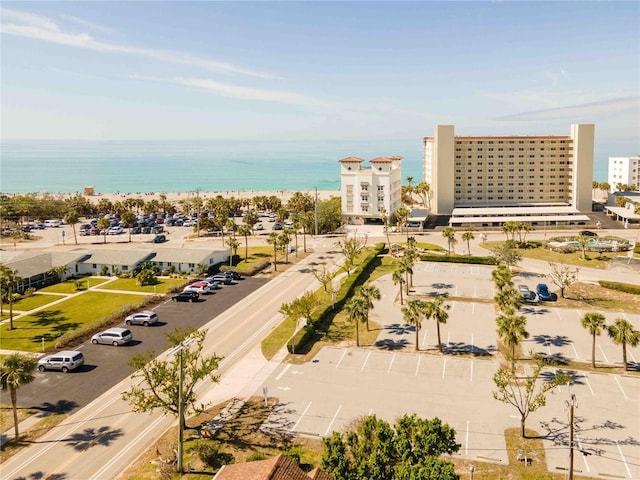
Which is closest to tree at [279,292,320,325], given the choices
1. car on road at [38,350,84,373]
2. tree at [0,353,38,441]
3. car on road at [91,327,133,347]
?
car on road at [91,327,133,347]

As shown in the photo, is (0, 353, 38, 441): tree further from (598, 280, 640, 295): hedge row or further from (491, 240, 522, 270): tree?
(598, 280, 640, 295): hedge row

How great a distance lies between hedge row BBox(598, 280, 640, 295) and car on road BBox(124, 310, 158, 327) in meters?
53.3

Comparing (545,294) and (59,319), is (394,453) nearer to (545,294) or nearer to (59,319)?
(545,294)

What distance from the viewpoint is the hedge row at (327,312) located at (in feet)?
148

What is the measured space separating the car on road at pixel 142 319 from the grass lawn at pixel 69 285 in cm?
1834

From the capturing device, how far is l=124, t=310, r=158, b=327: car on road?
52031 mm

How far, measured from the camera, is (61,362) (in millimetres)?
41000

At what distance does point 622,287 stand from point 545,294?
10.9 metres

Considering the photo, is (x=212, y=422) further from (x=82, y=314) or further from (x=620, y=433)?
(x=82, y=314)

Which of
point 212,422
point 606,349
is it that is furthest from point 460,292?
point 212,422

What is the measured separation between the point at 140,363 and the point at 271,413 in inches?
368

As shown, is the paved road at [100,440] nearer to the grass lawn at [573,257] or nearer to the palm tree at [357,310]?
the palm tree at [357,310]

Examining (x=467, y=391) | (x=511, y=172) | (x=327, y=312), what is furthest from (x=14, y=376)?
(x=511, y=172)

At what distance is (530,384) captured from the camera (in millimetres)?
30547
